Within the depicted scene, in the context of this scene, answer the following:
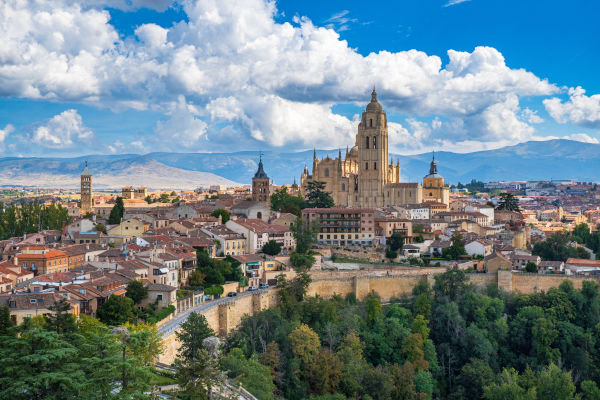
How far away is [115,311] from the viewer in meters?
29.0

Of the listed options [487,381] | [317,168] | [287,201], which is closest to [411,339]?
[487,381]

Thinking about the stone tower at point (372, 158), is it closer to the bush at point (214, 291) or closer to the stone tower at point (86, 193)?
the stone tower at point (86, 193)

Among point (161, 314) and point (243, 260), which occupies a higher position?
point (243, 260)

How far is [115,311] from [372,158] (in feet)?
184

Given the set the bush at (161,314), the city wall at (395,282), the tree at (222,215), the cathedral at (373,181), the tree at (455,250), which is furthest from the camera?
the cathedral at (373,181)

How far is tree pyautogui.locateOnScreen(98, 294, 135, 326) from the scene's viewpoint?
28.8 metres

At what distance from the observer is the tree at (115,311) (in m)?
28.8

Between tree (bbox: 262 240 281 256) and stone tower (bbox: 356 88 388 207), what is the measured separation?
34.2m

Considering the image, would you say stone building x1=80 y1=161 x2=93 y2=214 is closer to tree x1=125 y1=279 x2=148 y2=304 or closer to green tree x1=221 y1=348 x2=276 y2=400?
tree x1=125 y1=279 x2=148 y2=304

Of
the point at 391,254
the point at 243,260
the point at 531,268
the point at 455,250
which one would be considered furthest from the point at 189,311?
the point at 531,268

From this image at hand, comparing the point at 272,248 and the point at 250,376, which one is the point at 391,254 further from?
the point at 250,376

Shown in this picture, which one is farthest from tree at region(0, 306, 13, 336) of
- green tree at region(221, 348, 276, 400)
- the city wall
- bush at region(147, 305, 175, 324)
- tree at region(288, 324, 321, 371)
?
the city wall

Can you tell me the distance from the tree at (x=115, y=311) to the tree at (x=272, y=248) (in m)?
19.2

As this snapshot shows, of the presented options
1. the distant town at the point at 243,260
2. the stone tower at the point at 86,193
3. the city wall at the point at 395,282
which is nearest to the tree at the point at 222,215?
the distant town at the point at 243,260
